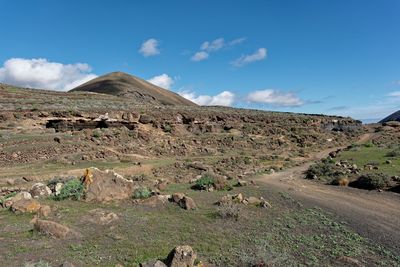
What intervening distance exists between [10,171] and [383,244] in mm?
17963

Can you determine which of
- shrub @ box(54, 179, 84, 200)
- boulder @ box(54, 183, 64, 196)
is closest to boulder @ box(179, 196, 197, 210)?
shrub @ box(54, 179, 84, 200)

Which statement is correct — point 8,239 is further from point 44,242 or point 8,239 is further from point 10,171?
point 10,171

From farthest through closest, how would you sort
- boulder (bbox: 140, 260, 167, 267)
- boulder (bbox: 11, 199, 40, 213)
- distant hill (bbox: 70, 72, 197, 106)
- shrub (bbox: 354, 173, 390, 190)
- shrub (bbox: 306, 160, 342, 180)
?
distant hill (bbox: 70, 72, 197, 106)
shrub (bbox: 306, 160, 342, 180)
shrub (bbox: 354, 173, 390, 190)
boulder (bbox: 11, 199, 40, 213)
boulder (bbox: 140, 260, 167, 267)

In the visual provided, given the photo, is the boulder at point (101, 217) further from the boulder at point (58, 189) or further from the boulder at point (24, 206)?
the boulder at point (58, 189)

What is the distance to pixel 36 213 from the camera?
1034cm

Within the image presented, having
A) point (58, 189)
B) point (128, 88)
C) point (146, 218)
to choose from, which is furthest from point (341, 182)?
point (128, 88)

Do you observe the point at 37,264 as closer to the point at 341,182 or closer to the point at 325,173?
the point at 341,182

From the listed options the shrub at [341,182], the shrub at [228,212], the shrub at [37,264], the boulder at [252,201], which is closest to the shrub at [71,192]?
the shrub at [228,212]

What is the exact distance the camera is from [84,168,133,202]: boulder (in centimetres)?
1216

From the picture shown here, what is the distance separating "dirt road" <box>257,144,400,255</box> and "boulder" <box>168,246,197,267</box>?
499 cm

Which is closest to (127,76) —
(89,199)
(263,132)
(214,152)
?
(263,132)

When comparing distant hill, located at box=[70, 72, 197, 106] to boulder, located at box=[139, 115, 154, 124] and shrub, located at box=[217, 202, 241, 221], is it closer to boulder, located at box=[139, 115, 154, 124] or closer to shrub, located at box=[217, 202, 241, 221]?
boulder, located at box=[139, 115, 154, 124]

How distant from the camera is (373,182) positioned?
54.3ft

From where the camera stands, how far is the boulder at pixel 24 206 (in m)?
10.5
